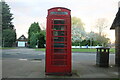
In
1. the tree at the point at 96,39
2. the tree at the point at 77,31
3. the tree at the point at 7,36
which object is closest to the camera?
the tree at the point at 7,36

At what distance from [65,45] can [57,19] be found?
3.66 ft

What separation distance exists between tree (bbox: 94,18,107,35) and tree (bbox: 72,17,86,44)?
21.3 feet

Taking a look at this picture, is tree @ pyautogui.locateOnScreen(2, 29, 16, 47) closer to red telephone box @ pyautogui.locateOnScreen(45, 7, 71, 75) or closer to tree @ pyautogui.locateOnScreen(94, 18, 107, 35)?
tree @ pyautogui.locateOnScreen(94, 18, 107, 35)

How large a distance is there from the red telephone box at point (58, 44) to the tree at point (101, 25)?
5307 centimetres

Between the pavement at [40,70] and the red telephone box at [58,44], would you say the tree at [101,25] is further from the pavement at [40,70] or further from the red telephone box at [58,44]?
the red telephone box at [58,44]

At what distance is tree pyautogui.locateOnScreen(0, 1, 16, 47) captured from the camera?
58.7 metres

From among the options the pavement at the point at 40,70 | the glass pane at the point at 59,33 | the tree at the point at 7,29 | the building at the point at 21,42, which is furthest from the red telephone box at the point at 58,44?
the building at the point at 21,42

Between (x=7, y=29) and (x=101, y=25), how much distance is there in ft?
101

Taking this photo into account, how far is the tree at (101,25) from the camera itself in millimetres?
58594

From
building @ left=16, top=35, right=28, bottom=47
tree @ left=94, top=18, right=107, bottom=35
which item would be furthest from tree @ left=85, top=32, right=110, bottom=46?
building @ left=16, top=35, right=28, bottom=47

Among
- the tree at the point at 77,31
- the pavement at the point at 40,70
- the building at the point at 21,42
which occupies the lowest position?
the pavement at the point at 40,70

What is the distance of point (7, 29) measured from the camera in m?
59.5

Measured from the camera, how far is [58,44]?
7.44 m

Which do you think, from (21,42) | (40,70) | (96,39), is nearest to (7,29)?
(21,42)
